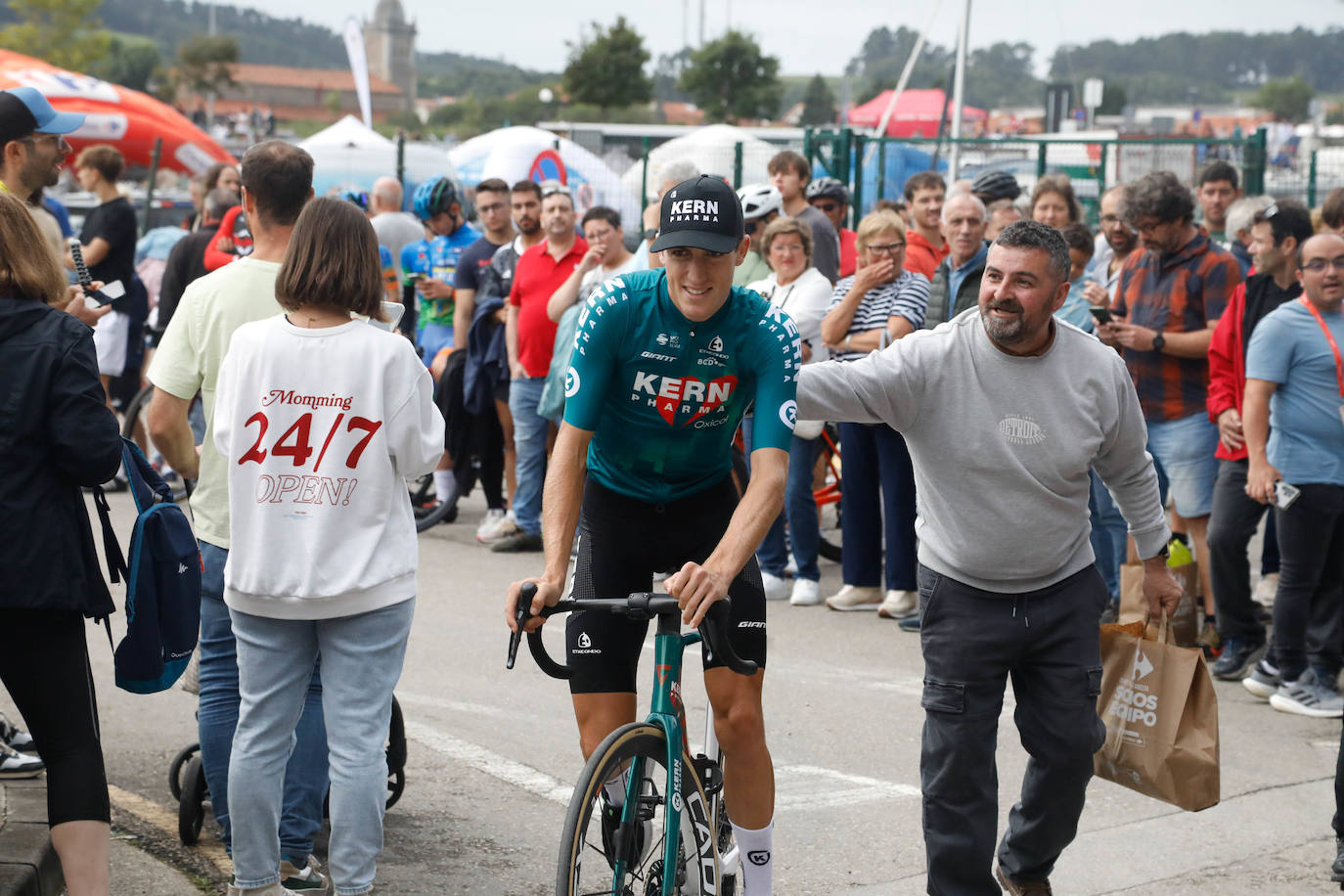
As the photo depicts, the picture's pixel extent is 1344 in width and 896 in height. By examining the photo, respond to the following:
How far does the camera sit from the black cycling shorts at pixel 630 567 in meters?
3.91

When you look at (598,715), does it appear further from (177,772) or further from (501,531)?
(501,531)

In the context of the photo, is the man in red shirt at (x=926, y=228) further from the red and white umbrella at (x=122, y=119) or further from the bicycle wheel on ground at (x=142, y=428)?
the red and white umbrella at (x=122, y=119)

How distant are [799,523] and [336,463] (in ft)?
16.5

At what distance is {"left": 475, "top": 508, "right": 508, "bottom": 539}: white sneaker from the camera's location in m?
9.90

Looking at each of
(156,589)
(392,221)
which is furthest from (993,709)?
(392,221)

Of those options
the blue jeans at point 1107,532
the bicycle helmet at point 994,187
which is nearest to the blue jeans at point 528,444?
the bicycle helmet at point 994,187

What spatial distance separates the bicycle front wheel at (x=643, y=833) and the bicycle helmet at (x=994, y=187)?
246 inches

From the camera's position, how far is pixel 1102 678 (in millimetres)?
4215

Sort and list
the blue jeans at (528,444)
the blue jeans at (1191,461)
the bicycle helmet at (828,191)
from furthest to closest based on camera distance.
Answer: the bicycle helmet at (828,191) → the blue jeans at (528,444) → the blue jeans at (1191,461)

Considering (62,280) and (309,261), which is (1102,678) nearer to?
(309,261)

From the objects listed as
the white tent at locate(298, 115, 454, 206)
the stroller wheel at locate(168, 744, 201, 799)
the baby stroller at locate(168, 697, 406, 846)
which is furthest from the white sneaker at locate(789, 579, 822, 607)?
the white tent at locate(298, 115, 454, 206)

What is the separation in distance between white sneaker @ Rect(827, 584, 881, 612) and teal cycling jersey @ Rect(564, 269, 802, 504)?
14.8ft

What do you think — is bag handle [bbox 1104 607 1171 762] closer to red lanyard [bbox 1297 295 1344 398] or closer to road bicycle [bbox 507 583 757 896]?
road bicycle [bbox 507 583 757 896]

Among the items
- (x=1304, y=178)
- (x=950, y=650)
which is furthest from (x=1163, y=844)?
(x=1304, y=178)
